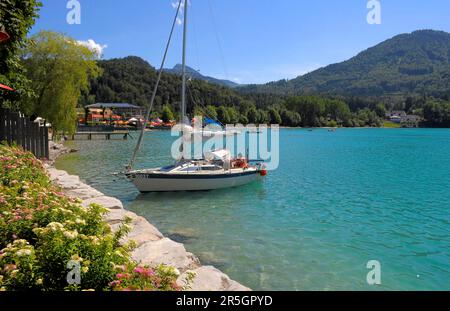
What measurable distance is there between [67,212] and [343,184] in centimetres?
2650

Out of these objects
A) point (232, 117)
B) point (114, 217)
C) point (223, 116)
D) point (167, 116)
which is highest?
point (223, 116)

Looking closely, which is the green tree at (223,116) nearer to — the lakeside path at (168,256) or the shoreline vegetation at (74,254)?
the lakeside path at (168,256)

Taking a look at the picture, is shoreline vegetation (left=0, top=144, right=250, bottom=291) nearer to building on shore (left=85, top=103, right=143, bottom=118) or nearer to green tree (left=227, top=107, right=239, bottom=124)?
building on shore (left=85, top=103, right=143, bottom=118)

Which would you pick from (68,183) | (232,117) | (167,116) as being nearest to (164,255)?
(68,183)

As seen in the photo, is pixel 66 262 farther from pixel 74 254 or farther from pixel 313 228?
pixel 313 228

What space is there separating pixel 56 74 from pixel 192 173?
25780 millimetres

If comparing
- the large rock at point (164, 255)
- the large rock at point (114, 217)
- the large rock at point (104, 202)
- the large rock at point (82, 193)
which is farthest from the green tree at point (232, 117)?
the large rock at point (164, 255)

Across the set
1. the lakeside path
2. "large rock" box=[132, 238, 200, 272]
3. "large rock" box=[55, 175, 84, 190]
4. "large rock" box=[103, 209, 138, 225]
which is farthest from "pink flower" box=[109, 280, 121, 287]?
"large rock" box=[55, 175, 84, 190]

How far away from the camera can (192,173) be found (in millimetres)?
24047

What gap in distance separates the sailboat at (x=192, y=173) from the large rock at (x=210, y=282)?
605 inches

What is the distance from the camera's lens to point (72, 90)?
4238cm

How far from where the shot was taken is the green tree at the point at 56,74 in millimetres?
41000
